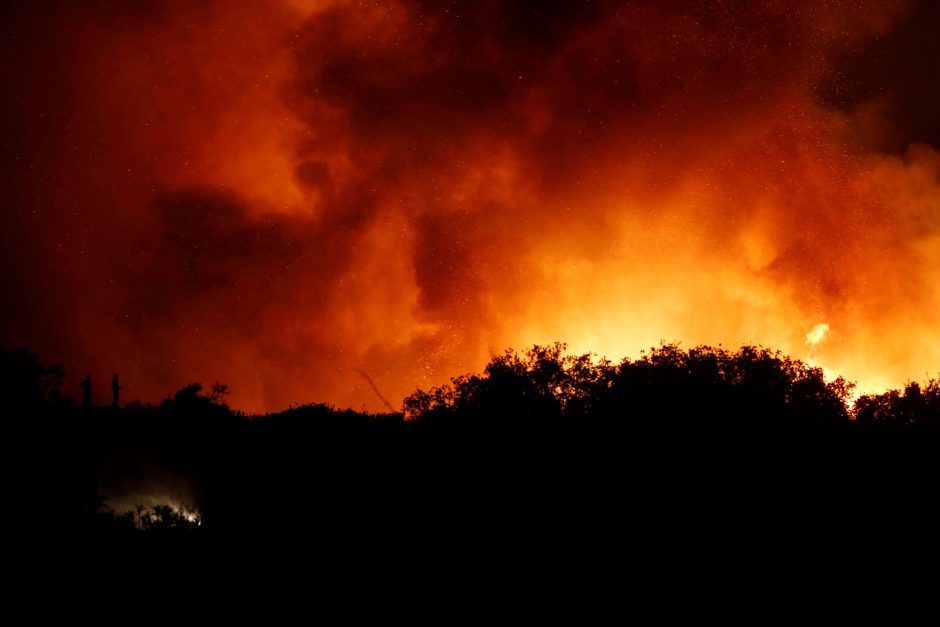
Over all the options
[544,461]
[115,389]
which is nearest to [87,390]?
[115,389]

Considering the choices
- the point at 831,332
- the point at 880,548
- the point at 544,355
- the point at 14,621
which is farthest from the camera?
the point at 831,332

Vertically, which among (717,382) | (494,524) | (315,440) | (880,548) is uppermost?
(315,440)

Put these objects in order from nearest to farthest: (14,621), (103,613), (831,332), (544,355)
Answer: (14,621) < (103,613) < (544,355) < (831,332)

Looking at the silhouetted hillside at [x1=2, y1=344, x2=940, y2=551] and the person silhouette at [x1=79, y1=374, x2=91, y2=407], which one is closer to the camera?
the silhouetted hillside at [x1=2, y1=344, x2=940, y2=551]

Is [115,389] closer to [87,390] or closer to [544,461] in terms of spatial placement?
[87,390]

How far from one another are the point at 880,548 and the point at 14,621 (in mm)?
25356

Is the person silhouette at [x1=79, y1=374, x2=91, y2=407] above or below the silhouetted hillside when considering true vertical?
above

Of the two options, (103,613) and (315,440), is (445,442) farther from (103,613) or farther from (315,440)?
(103,613)

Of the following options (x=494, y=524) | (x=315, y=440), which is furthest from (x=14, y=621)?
(x=315, y=440)

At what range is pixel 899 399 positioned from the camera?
4356 cm

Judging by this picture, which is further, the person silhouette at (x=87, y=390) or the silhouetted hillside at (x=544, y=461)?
the person silhouette at (x=87, y=390)

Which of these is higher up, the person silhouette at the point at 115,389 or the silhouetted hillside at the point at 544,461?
the person silhouette at the point at 115,389

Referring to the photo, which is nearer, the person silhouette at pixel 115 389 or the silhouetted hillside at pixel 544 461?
the silhouetted hillside at pixel 544 461

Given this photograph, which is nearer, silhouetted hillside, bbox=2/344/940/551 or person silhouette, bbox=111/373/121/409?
silhouetted hillside, bbox=2/344/940/551
